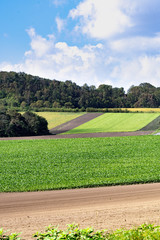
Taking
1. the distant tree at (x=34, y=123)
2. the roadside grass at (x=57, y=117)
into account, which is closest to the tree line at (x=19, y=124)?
the distant tree at (x=34, y=123)

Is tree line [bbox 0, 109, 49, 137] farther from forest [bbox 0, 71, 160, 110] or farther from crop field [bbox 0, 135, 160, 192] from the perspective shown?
forest [bbox 0, 71, 160, 110]

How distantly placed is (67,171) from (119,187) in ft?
14.7

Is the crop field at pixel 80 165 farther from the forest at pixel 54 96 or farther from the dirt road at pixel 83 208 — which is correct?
the forest at pixel 54 96

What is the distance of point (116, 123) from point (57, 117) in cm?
1392

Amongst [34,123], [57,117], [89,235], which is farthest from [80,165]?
[57,117]

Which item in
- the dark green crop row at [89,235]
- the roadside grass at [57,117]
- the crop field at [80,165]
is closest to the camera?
the dark green crop row at [89,235]

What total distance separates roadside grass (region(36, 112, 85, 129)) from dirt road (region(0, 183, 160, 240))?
46106 millimetres

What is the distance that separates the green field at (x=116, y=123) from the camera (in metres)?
54.1

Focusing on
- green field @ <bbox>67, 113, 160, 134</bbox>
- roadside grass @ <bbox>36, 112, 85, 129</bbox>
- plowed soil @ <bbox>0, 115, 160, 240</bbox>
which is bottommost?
plowed soil @ <bbox>0, 115, 160, 240</bbox>

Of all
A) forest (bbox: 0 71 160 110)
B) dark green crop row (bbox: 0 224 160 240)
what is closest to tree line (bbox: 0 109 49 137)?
forest (bbox: 0 71 160 110)

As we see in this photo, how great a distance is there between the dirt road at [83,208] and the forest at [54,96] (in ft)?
204

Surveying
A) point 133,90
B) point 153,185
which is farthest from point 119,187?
point 133,90

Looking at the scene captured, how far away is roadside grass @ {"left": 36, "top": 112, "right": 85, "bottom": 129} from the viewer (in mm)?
62312

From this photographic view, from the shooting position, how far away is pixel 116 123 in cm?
6044
